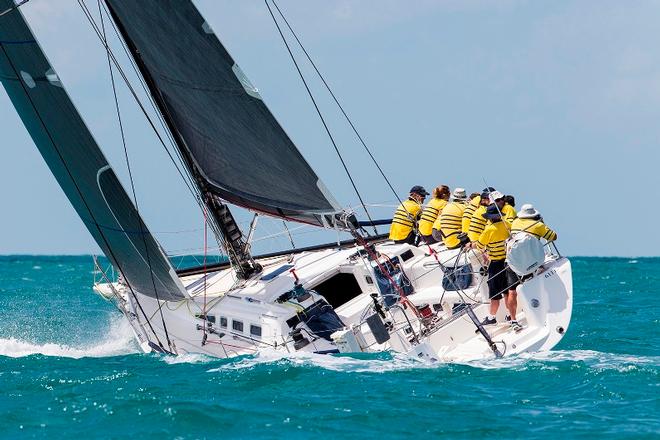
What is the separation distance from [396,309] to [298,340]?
1.22 metres

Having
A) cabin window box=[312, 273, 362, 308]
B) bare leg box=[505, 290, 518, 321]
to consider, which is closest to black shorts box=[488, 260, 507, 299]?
bare leg box=[505, 290, 518, 321]

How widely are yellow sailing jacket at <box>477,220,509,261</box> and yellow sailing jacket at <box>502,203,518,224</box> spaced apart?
665 mm

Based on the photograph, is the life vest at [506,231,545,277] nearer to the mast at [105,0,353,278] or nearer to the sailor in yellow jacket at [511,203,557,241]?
the sailor in yellow jacket at [511,203,557,241]

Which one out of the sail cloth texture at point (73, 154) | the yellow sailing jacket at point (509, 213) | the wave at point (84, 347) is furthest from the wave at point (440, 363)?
the wave at point (84, 347)

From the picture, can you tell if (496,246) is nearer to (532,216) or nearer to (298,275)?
(532,216)

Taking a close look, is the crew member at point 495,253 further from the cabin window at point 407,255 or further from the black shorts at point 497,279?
the cabin window at point 407,255

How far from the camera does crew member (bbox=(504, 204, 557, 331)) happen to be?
12219 millimetres

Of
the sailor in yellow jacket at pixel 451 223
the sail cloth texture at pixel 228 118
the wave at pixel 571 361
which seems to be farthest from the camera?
the sailor in yellow jacket at pixel 451 223

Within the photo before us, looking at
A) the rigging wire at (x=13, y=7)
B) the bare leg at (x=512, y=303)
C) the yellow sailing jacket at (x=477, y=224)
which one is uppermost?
the rigging wire at (x=13, y=7)

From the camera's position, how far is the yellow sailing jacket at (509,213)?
1309 centimetres

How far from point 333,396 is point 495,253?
305 centimetres

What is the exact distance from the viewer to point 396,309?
1282 cm

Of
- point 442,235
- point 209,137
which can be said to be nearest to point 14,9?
point 209,137

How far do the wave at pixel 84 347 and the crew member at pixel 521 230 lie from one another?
5.65m
